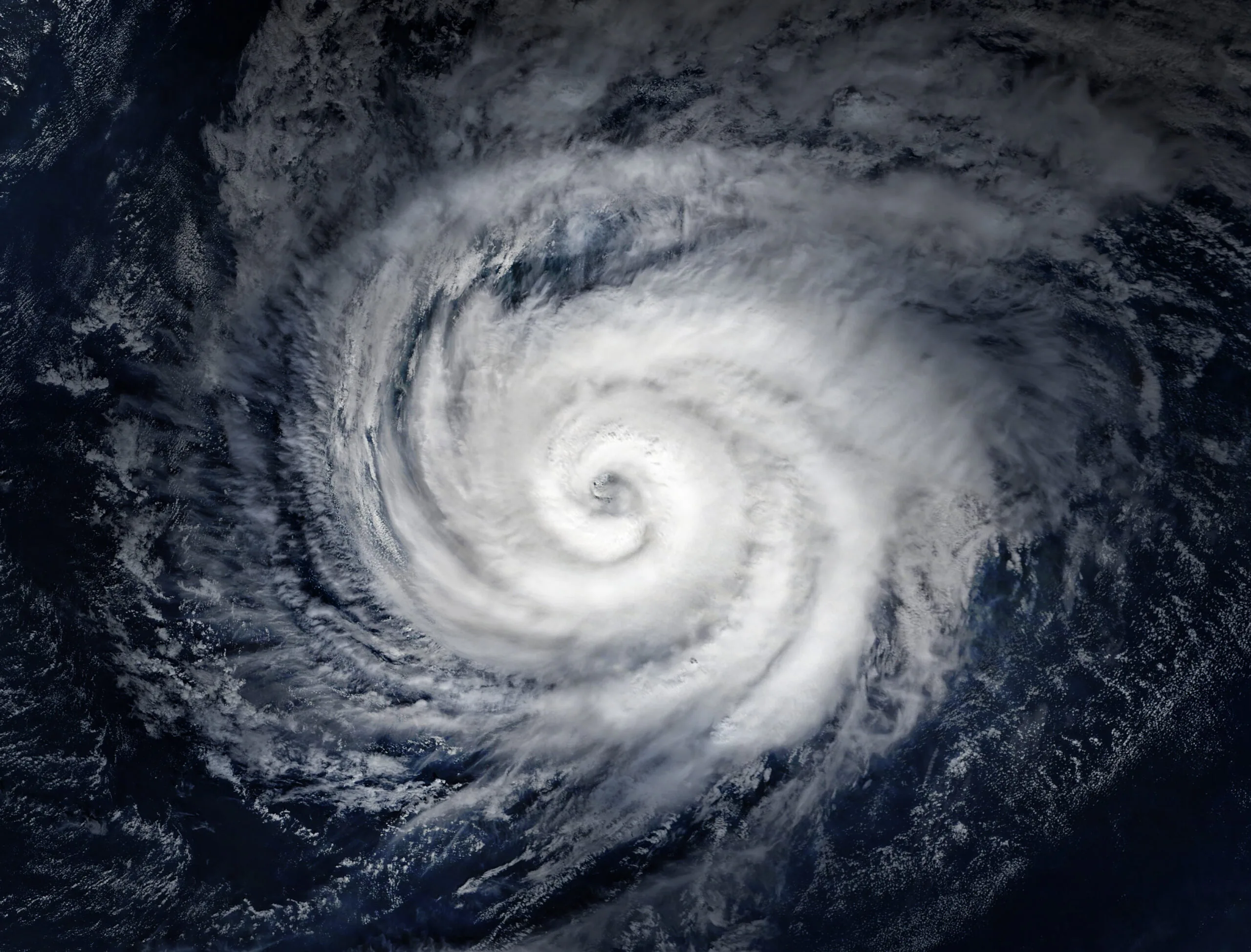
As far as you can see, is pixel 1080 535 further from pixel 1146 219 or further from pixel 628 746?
pixel 628 746

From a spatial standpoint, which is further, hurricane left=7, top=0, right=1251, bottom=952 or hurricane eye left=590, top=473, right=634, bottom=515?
hurricane eye left=590, top=473, right=634, bottom=515

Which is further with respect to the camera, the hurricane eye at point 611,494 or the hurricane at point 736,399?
the hurricane eye at point 611,494

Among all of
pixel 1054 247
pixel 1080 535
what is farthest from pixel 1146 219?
pixel 1080 535

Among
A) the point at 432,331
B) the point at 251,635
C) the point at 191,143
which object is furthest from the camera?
the point at 432,331

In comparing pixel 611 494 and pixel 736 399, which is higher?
pixel 736 399

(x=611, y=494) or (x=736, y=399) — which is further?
(x=611, y=494)

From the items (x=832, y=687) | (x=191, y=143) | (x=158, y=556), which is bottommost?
(x=832, y=687)

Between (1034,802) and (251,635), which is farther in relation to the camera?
(251,635)

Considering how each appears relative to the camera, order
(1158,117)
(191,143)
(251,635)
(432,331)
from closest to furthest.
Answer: (1158,117)
(191,143)
(251,635)
(432,331)
